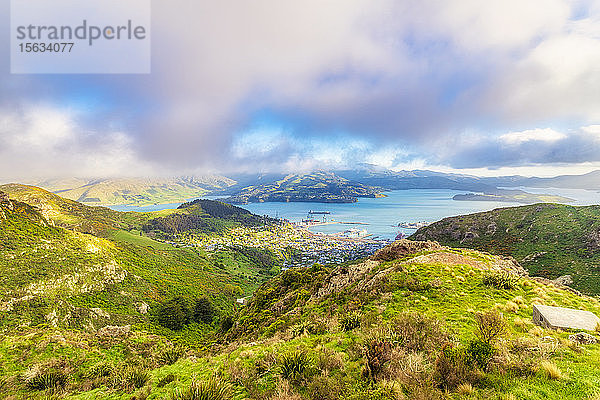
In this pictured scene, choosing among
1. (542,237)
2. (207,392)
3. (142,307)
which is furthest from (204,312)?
(542,237)

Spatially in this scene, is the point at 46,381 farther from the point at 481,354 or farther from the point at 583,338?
the point at 583,338

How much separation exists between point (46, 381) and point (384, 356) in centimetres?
1330

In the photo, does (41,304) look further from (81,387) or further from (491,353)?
(491,353)

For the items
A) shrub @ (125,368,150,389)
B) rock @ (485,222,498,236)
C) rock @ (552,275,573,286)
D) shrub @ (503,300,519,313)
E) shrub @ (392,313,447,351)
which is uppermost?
shrub @ (392,313,447,351)

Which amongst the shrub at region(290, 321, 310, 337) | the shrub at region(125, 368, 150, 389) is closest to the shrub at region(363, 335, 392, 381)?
the shrub at region(290, 321, 310, 337)

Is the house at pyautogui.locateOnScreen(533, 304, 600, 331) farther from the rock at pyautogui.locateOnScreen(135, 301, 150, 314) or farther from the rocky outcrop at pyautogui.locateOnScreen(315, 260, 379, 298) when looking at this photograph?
the rock at pyautogui.locateOnScreen(135, 301, 150, 314)

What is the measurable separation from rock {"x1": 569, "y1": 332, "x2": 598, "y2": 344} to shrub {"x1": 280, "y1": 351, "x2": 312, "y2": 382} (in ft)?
25.4

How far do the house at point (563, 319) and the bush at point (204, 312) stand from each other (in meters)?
48.3

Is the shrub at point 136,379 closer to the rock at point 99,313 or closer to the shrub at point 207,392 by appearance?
the shrub at point 207,392

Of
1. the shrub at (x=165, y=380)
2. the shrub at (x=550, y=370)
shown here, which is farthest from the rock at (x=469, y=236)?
the shrub at (x=165, y=380)

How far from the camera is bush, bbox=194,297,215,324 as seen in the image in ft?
144

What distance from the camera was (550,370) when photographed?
5012 millimetres

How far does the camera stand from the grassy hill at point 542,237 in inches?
1328

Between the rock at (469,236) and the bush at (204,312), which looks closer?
the bush at (204,312)
